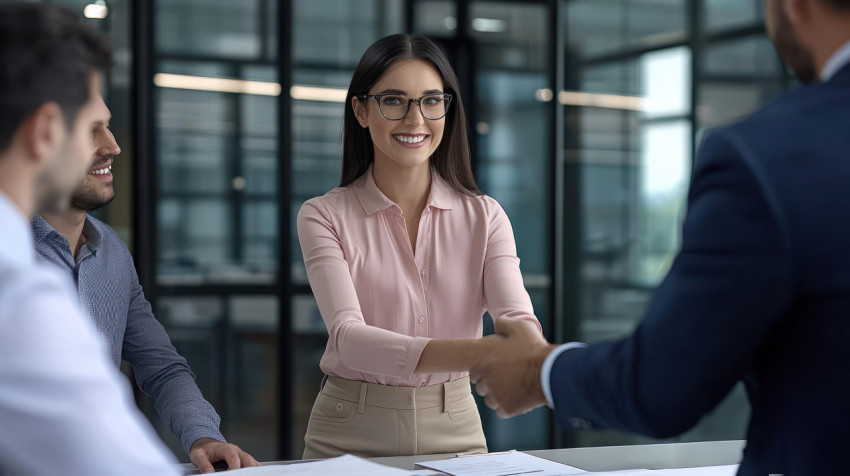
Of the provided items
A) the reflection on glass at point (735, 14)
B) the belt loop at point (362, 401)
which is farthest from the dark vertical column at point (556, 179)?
the belt loop at point (362, 401)

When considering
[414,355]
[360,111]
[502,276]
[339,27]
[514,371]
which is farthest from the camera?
[339,27]

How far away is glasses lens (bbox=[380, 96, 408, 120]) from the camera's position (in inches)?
83.4

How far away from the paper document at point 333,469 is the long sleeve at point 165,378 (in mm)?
254

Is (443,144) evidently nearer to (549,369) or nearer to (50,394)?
(549,369)

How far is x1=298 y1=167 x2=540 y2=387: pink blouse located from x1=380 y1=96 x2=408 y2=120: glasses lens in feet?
0.67

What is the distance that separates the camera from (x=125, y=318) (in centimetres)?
195

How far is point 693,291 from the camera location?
1.05 m

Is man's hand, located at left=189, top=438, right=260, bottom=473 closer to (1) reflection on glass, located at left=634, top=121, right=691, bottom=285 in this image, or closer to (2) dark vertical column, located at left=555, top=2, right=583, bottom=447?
(2) dark vertical column, located at left=555, top=2, right=583, bottom=447

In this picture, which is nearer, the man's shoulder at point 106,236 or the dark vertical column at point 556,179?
the man's shoulder at point 106,236

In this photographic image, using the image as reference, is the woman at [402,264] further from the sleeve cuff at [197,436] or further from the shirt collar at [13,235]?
the shirt collar at [13,235]

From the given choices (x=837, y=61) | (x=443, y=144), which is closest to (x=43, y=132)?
(x=837, y=61)

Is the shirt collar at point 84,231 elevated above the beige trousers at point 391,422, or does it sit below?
above

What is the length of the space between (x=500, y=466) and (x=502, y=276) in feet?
1.98

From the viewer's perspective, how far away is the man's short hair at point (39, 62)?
0.94 m
